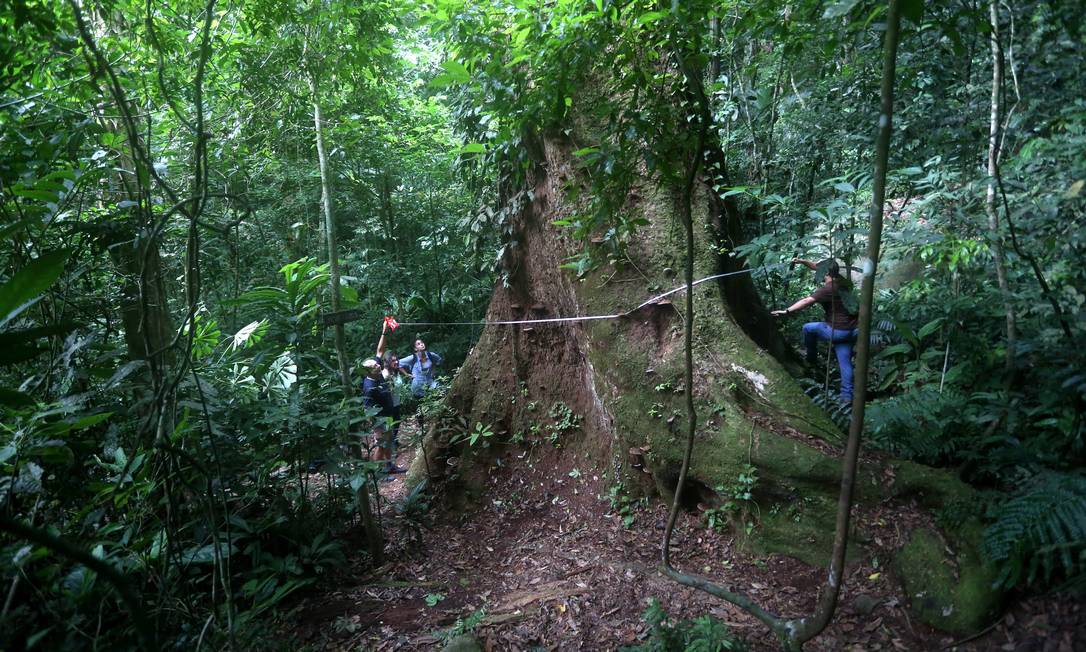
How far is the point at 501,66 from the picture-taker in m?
3.03

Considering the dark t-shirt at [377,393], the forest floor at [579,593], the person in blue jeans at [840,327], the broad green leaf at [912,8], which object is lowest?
the forest floor at [579,593]

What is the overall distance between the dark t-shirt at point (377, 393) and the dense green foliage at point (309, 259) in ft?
4.89

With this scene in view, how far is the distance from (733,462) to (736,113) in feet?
15.3

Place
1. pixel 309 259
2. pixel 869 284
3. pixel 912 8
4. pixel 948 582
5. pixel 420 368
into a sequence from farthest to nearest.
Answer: pixel 420 368 → pixel 309 259 → pixel 948 582 → pixel 869 284 → pixel 912 8

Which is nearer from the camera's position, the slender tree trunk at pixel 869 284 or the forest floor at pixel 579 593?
the slender tree trunk at pixel 869 284

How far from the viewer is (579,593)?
3699 millimetres

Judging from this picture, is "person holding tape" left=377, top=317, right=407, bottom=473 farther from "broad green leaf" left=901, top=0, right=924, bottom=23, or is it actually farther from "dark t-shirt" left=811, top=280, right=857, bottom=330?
"broad green leaf" left=901, top=0, right=924, bottom=23

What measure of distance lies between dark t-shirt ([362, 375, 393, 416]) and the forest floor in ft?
5.29

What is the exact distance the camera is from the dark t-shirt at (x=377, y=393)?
6.28 meters

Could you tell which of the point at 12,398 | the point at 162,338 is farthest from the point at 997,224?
the point at 162,338

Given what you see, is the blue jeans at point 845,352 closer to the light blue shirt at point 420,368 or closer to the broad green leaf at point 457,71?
the broad green leaf at point 457,71

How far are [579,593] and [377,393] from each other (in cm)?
349

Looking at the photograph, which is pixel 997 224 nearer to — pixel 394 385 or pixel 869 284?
pixel 869 284

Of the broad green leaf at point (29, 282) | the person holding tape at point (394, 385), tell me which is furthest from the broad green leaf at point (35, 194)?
the person holding tape at point (394, 385)
